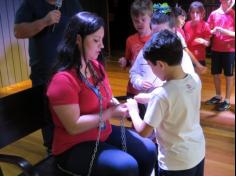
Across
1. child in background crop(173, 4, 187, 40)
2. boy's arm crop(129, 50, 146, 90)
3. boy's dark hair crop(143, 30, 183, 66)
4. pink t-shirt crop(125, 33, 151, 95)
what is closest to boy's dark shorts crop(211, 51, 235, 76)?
child in background crop(173, 4, 187, 40)

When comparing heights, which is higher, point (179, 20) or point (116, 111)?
point (179, 20)

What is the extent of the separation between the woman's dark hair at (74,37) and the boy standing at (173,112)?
0.25m

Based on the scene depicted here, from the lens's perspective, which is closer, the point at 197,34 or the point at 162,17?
the point at 162,17

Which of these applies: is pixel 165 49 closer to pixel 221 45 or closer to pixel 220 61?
pixel 221 45

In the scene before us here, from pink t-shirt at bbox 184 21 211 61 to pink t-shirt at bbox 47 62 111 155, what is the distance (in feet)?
5.82

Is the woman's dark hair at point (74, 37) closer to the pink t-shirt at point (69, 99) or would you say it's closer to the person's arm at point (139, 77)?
the pink t-shirt at point (69, 99)

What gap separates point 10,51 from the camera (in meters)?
3.79

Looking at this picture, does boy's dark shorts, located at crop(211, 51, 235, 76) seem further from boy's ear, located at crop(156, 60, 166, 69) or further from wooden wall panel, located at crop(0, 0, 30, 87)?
wooden wall panel, located at crop(0, 0, 30, 87)

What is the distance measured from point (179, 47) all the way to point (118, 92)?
2.48 metres

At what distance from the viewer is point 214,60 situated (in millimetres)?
3188

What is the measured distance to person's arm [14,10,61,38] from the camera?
1735mm

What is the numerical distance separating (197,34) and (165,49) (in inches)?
77.7

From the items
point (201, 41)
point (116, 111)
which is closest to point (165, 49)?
point (116, 111)

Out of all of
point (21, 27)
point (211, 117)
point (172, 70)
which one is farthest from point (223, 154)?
point (21, 27)
